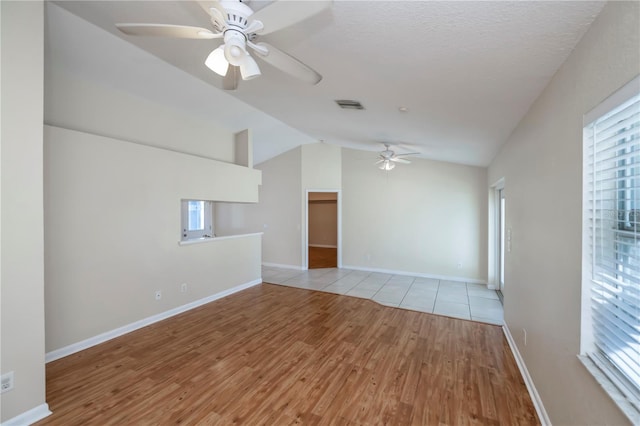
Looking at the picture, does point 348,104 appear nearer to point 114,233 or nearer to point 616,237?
point 616,237

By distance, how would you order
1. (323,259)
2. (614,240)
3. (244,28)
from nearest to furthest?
(614,240) < (244,28) < (323,259)

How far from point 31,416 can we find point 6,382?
1.09 feet

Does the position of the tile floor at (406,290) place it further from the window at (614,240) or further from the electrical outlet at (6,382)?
the electrical outlet at (6,382)

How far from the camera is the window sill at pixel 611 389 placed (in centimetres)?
97

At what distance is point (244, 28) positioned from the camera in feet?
4.92

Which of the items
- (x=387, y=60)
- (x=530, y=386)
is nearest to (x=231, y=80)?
(x=387, y=60)

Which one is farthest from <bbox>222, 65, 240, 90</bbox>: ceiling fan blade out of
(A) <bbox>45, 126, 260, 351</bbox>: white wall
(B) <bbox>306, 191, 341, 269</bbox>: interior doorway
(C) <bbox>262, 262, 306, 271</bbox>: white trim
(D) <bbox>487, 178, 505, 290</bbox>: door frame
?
(B) <bbox>306, 191, 341, 269</bbox>: interior doorway

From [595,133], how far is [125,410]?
354 centimetres

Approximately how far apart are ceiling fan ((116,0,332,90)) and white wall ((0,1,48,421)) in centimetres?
95

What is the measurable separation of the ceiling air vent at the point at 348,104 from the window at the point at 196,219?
3.13 metres

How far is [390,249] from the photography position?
6.45 metres

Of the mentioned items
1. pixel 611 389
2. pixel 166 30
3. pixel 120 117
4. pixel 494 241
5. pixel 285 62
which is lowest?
pixel 611 389

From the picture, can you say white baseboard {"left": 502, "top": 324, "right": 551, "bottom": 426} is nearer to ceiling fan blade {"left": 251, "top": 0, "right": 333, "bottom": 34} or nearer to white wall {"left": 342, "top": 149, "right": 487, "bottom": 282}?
white wall {"left": 342, "top": 149, "right": 487, "bottom": 282}

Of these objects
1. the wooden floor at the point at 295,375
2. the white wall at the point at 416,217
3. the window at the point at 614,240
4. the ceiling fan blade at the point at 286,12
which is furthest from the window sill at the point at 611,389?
the white wall at the point at 416,217
